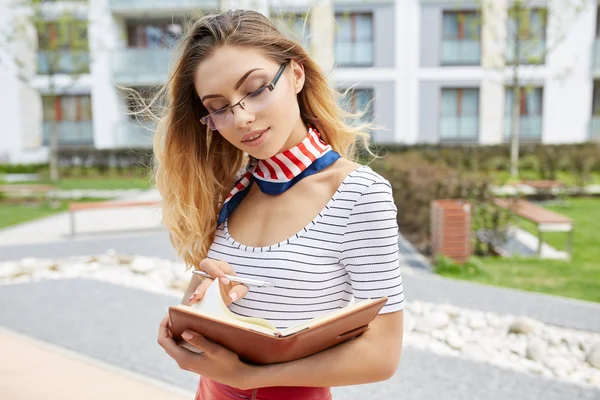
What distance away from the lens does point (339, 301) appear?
4.73 ft

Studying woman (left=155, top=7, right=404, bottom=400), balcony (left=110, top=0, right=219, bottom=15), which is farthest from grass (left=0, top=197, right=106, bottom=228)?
balcony (left=110, top=0, right=219, bottom=15)

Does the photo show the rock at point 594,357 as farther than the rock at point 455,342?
No

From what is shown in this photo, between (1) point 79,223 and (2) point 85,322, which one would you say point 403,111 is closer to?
(1) point 79,223

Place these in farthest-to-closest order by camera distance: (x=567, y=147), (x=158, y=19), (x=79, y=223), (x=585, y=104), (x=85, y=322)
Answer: (x=158, y=19), (x=585, y=104), (x=567, y=147), (x=79, y=223), (x=85, y=322)

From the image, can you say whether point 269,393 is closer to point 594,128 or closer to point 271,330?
point 271,330

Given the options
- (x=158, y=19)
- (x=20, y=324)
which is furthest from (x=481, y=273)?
(x=158, y=19)

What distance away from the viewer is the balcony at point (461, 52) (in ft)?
71.0

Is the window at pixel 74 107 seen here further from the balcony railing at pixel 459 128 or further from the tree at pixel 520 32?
the tree at pixel 520 32

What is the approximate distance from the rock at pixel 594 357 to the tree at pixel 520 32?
1267 cm

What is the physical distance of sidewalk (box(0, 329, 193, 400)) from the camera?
3.40 meters

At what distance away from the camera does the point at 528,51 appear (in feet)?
56.1

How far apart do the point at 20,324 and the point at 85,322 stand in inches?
21.5

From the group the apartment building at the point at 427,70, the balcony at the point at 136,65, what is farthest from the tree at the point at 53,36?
the apartment building at the point at 427,70

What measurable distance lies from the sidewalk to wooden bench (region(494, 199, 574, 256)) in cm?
531
